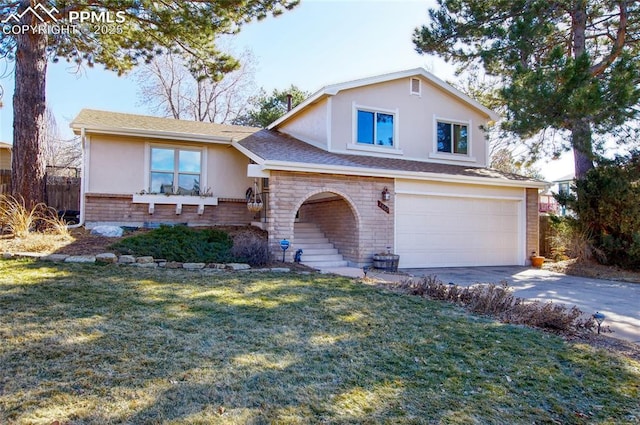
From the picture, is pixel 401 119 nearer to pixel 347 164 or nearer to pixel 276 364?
pixel 347 164

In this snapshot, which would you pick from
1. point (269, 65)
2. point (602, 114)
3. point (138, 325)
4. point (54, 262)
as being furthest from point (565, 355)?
point (269, 65)

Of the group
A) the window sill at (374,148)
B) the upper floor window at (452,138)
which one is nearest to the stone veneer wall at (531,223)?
the upper floor window at (452,138)

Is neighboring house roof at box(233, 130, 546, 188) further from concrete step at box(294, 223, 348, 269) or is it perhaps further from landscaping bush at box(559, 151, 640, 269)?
concrete step at box(294, 223, 348, 269)

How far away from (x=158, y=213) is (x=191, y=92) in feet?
57.9

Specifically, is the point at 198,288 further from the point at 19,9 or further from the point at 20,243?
the point at 19,9

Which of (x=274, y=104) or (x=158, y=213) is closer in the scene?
(x=158, y=213)

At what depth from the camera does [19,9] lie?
418 inches

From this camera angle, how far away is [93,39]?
41.0 feet

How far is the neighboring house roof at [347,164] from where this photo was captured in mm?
9852

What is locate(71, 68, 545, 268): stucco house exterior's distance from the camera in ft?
35.3

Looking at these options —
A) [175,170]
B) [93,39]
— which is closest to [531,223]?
[175,170]

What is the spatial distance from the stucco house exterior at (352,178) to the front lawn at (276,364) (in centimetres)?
496

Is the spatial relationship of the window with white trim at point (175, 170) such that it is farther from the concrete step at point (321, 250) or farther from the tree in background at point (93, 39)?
the concrete step at point (321, 250)

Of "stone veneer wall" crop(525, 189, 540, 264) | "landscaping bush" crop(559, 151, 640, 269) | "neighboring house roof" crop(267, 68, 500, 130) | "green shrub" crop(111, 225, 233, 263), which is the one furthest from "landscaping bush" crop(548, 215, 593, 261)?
"green shrub" crop(111, 225, 233, 263)
